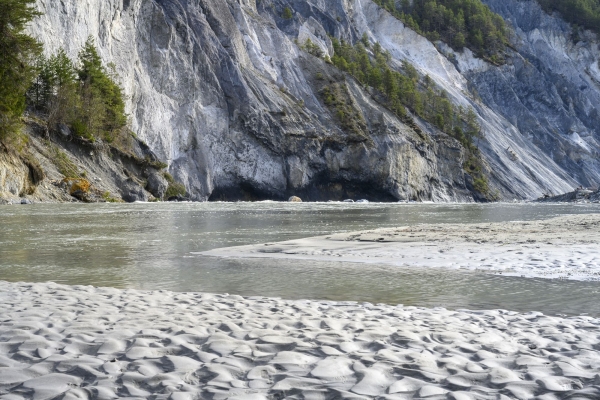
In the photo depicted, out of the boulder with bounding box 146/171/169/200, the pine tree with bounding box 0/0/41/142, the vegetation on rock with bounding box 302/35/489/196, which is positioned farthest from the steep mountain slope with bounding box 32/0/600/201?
the pine tree with bounding box 0/0/41/142

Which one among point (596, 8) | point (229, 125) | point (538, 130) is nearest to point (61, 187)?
point (229, 125)

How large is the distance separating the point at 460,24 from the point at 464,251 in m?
143

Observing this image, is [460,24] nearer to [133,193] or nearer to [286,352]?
[133,193]

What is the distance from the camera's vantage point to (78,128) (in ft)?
173

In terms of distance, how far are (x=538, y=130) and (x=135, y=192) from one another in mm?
105621

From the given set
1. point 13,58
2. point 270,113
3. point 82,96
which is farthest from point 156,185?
point 270,113

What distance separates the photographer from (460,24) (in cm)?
14450

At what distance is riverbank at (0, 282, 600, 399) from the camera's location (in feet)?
14.2

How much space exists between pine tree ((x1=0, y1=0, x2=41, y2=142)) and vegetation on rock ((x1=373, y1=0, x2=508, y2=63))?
110808 mm

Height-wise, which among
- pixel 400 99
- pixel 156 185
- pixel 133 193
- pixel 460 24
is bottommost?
pixel 133 193

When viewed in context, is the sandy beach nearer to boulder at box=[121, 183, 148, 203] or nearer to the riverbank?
the riverbank

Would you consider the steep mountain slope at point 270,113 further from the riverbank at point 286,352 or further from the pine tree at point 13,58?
the riverbank at point 286,352

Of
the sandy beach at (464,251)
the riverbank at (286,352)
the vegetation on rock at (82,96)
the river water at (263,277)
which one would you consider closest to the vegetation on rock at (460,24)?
the vegetation on rock at (82,96)

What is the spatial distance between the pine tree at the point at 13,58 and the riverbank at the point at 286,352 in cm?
3709
